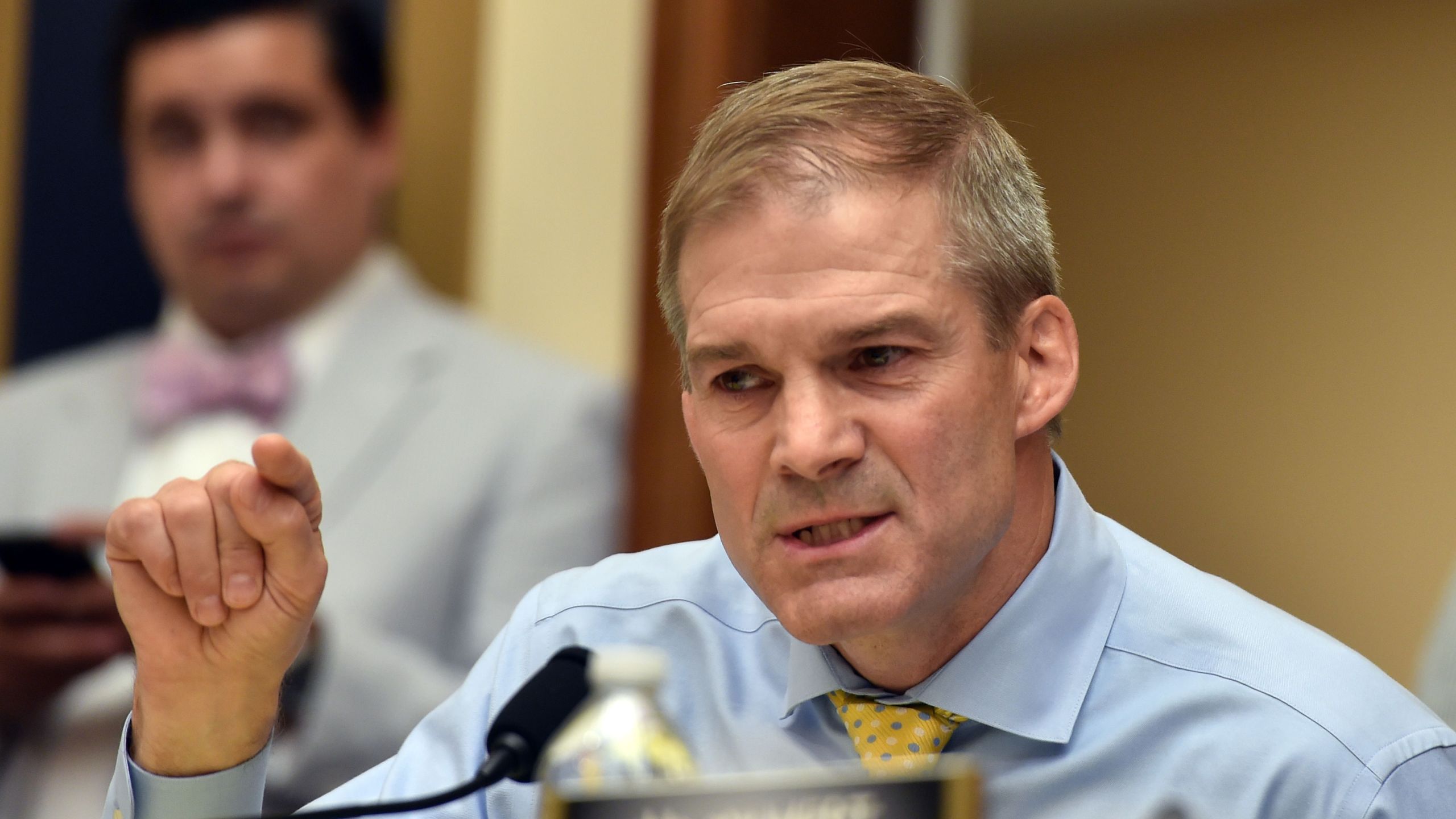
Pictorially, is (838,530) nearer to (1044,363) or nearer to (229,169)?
(1044,363)

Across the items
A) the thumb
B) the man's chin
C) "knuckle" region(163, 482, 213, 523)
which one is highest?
the thumb

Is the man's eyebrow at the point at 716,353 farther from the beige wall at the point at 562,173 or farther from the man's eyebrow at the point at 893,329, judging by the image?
the beige wall at the point at 562,173

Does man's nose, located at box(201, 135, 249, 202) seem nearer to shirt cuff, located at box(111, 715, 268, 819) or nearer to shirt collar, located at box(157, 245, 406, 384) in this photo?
shirt collar, located at box(157, 245, 406, 384)

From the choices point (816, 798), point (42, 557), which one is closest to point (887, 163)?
point (816, 798)

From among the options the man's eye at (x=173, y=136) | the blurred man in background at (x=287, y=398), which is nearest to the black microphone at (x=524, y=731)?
the blurred man in background at (x=287, y=398)

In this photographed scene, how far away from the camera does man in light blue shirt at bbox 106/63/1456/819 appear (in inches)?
45.0

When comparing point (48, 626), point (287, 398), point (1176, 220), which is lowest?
point (48, 626)

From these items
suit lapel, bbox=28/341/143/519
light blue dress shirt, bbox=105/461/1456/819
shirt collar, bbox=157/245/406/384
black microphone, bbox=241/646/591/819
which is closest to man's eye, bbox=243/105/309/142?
shirt collar, bbox=157/245/406/384

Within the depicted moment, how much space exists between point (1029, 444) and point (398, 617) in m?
1.58

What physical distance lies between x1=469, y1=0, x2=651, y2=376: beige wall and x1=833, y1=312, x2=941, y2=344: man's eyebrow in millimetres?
1661

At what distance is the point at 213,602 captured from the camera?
3.88 feet

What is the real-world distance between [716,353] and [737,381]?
3 centimetres

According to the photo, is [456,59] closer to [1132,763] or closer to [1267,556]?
[1267,556]

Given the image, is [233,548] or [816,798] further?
[233,548]
